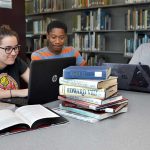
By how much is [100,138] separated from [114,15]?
3384 mm

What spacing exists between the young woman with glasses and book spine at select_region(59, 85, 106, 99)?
47 cm

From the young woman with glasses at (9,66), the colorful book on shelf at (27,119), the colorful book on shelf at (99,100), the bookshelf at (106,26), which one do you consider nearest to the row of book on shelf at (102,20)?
the bookshelf at (106,26)

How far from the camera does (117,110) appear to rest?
125 centimetres

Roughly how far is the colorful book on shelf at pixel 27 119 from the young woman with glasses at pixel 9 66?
1.65ft

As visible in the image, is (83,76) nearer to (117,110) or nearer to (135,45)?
(117,110)

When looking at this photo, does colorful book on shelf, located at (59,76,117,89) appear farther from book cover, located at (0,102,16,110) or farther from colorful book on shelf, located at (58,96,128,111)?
book cover, located at (0,102,16,110)

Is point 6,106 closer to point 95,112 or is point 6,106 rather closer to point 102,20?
point 95,112

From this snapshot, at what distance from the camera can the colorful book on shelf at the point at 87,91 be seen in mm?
1199

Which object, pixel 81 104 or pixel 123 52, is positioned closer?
pixel 81 104

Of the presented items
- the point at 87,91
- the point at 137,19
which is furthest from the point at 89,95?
the point at 137,19

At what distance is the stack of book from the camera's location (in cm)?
120

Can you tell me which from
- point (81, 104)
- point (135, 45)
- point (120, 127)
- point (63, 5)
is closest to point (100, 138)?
point (120, 127)

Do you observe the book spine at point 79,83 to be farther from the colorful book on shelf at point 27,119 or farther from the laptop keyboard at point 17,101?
the laptop keyboard at point 17,101

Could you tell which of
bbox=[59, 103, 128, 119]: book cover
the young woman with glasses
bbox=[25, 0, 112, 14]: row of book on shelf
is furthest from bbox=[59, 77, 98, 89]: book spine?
bbox=[25, 0, 112, 14]: row of book on shelf
